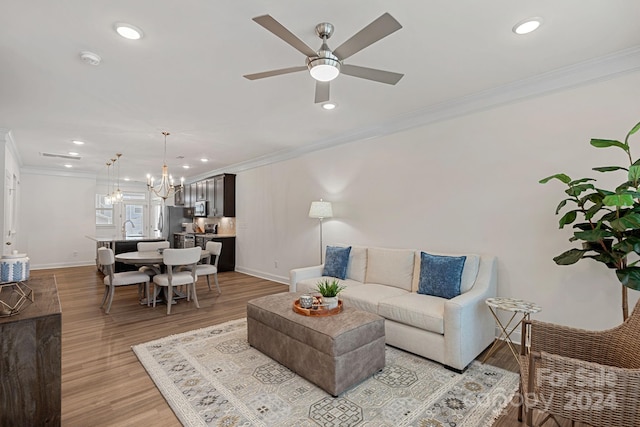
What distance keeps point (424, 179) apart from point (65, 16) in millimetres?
3786

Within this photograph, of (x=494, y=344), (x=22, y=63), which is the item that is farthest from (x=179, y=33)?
(x=494, y=344)

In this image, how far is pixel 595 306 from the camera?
9.18ft

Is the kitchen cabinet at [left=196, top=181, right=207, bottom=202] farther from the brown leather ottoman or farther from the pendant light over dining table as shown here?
the brown leather ottoman

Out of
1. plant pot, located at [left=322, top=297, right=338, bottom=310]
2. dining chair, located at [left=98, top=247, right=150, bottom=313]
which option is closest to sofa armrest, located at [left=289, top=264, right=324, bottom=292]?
plant pot, located at [left=322, top=297, right=338, bottom=310]

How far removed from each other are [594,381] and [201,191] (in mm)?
8879

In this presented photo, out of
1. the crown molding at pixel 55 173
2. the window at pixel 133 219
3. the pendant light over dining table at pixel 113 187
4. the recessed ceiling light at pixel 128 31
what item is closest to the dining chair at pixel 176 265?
the recessed ceiling light at pixel 128 31

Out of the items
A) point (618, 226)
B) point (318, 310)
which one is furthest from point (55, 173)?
point (618, 226)

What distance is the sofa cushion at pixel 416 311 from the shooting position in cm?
282

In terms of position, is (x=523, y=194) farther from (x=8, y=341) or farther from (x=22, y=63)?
(x=22, y=63)

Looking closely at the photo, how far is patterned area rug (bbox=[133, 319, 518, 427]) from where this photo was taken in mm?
2088

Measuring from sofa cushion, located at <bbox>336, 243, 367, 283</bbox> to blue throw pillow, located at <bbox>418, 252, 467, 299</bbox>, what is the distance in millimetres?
970

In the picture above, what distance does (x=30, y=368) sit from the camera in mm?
1687

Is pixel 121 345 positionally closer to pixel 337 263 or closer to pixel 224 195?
pixel 337 263

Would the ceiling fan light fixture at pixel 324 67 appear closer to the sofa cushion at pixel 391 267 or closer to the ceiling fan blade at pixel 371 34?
the ceiling fan blade at pixel 371 34
